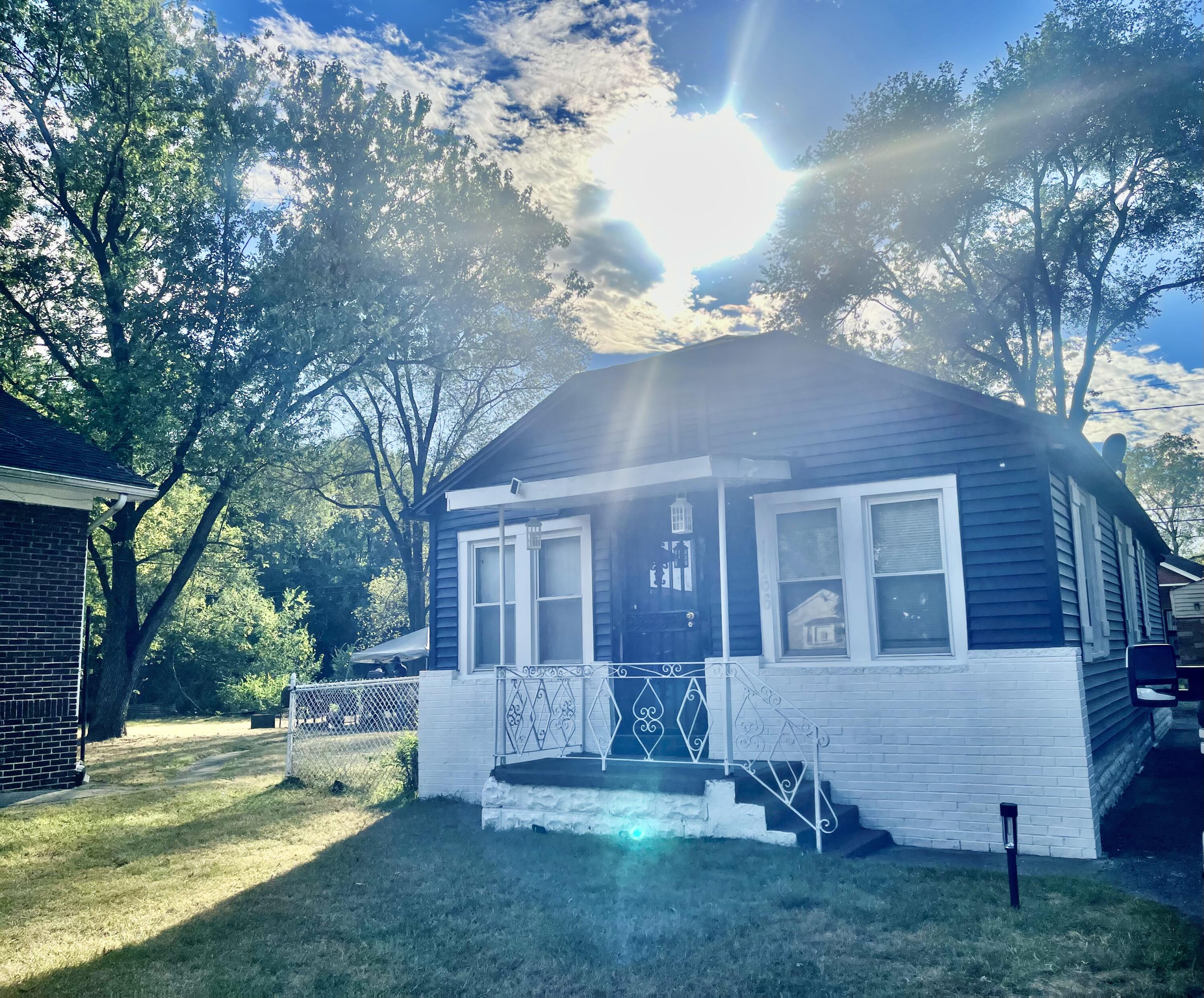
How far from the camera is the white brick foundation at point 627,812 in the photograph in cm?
685

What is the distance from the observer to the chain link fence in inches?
460

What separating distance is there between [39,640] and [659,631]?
301 inches

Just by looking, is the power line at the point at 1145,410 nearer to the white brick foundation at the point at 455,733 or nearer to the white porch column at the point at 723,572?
the white porch column at the point at 723,572

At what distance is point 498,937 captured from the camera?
197 inches

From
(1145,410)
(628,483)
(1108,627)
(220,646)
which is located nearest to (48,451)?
(628,483)

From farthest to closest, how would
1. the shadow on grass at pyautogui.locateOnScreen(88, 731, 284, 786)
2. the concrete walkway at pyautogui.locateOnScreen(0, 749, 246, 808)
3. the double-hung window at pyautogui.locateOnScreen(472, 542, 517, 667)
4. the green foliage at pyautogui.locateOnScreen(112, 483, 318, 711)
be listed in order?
the green foliage at pyautogui.locateOnScreen(112, 483, 318, 711)
the shadow on grass at pyautogui.locateOnScreen(88, 731, 284, 786)
the concrete walkway at pyautogui.locateOnScreen(0, 749, 246, 808)
the double-hung window at pyautogui.locateOnScreen(472, 542, 517, 667)

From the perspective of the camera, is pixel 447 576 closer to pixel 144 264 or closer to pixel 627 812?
pixel 627 812

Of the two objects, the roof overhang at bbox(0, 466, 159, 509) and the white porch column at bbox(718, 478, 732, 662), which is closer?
the white porch column at bbox(718, 478, 732, 662)

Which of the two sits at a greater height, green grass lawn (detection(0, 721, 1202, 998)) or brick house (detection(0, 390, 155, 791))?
brick house (detection(0, 390, 155, 791))

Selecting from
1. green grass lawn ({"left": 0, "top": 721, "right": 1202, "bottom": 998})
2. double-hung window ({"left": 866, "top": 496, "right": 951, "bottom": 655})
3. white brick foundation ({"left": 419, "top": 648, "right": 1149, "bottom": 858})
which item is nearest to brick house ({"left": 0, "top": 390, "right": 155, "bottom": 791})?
green grass lawn ({"left": 0, "top": 721, "right": 1202, "bottom": 998})

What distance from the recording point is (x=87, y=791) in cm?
1123

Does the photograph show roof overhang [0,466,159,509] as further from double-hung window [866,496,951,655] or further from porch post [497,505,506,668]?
double-hung window [866,496,951,655]

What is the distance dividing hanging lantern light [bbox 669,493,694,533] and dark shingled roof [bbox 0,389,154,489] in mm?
7471

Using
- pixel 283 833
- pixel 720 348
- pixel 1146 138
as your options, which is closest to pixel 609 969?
pixel 283 833
